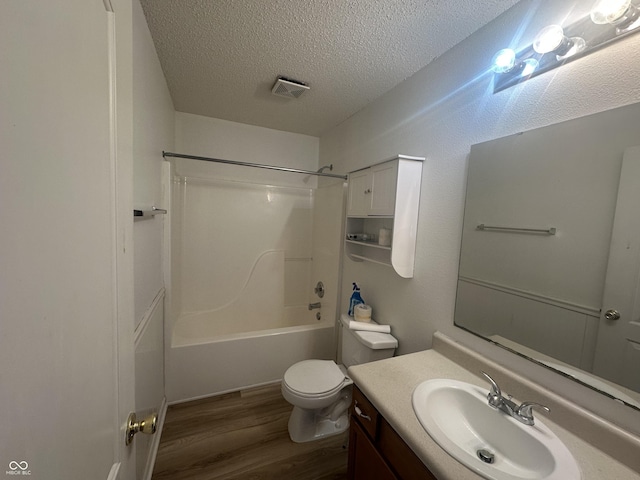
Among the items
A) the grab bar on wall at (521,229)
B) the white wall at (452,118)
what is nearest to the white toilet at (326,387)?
the white wall at (452,118)

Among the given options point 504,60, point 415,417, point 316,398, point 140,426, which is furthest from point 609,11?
point 316,398

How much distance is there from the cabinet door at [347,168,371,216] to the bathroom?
9.5 inches

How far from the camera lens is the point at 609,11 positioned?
792mm

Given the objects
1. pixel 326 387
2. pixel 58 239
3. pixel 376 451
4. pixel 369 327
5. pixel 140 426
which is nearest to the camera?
pixel 58 239

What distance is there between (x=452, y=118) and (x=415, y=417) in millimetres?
1379

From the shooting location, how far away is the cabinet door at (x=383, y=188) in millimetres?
1487

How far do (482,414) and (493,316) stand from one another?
1.28ft

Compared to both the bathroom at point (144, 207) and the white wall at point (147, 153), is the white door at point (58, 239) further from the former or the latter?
the white wall at point (147, 153)

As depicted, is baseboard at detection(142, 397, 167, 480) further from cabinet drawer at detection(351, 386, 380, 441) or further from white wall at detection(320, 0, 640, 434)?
white wall at detection(320, 0, 640, 434)

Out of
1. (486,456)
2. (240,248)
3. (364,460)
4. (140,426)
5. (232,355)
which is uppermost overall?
(240,248)

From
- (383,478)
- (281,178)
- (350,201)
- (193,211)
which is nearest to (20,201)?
(383,478)

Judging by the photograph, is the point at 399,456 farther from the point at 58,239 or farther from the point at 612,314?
the point at 58,239

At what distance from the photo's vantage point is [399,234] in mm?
1501

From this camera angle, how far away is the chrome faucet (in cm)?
86
